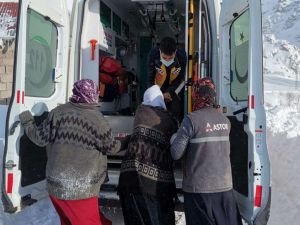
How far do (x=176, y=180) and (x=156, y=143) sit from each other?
64 cm

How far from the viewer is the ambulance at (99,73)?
11.9 ft

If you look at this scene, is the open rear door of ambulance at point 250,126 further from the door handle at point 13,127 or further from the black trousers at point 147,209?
the door handle at point 13,127

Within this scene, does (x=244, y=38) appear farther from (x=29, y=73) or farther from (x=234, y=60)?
(x=29, y=73)

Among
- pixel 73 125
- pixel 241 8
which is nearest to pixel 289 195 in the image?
pixel 241 8

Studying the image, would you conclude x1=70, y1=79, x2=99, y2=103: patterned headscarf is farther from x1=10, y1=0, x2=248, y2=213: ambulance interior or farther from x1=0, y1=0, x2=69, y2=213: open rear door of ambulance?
x1=10, y1=0, x2=248, y2=213: ambulance interior

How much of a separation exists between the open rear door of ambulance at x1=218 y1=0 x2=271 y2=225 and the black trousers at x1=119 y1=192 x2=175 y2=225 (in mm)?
650

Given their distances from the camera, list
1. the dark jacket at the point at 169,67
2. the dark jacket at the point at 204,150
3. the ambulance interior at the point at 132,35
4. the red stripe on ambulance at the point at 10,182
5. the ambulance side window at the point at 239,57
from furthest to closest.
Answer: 1. the ambulance interior at the point at 132,35
2. the dark jacket at the point at 169,67
3. the ambulance side window at the point at 239,57
4. the red stripe on ambulance at the point at 10,182
5. the dark jacket at the point at 204,150

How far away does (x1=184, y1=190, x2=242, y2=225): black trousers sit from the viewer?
11.8ft

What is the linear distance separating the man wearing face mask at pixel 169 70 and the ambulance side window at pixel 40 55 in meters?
1.25

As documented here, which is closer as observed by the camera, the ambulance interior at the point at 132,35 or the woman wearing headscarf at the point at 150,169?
the woman wearing headscarf at the point at 150,169

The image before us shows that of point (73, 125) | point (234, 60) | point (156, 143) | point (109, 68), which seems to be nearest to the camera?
point (73, 125)

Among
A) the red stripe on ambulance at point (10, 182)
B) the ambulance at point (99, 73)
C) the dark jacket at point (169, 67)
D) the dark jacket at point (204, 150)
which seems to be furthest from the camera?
the dark jacket at point (169, 67)

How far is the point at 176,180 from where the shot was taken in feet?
14.1

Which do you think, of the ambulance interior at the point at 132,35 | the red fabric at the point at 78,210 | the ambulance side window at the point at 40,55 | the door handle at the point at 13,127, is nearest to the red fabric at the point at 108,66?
the ambulance interior at the point at 132,35
